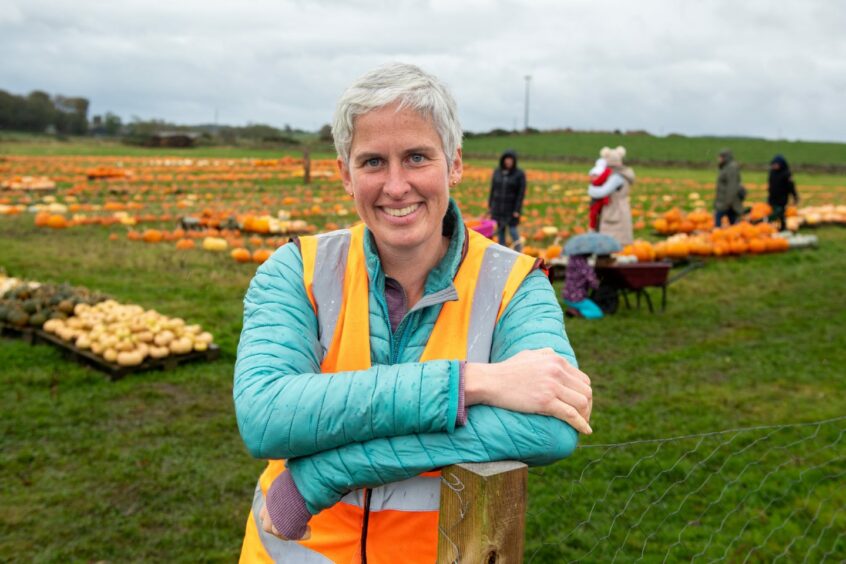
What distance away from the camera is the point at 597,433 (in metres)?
5.22

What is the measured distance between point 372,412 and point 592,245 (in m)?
7.12

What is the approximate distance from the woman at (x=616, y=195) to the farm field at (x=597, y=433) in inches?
46.2

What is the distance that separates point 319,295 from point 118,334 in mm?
5403

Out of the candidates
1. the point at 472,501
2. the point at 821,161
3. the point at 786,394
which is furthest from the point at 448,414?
the point at 821,161

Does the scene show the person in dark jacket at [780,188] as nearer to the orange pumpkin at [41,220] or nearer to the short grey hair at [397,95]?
the orange pumpkin at [41,220]

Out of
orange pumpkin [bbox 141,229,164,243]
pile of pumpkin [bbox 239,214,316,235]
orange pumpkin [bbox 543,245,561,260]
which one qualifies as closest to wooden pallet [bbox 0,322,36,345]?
orange pumpkin [bbox 141,229,164,243]

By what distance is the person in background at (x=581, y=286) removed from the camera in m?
8.37

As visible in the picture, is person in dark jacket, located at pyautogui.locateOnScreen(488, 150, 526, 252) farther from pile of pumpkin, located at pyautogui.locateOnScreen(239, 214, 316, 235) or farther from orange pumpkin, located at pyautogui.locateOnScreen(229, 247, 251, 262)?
pile of pumpkin, located at pyautogui.locateOnScreen(239, 214, 316, 235)

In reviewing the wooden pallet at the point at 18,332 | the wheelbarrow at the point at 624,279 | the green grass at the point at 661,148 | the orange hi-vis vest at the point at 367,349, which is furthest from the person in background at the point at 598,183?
the green grass at the point at 661,148

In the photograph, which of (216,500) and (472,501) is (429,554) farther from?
(216,500)

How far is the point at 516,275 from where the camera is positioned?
5.65ft

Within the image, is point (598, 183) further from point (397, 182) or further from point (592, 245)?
point (397, 182)

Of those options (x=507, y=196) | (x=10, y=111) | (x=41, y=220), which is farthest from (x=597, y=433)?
(x=10, y=111)

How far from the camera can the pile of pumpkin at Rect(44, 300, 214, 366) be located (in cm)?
634
